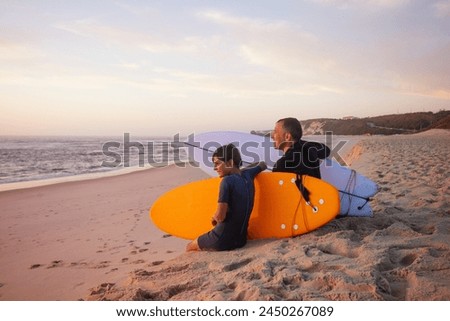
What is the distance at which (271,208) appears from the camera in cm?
311

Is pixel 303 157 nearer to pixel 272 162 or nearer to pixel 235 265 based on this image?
pixel 272 162

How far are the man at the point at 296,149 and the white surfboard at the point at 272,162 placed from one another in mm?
542

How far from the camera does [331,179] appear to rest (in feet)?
12.0

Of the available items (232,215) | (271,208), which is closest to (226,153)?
(232,215)

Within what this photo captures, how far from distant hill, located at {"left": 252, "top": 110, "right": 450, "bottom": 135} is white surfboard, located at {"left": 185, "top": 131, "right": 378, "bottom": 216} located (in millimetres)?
29866

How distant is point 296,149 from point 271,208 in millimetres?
588

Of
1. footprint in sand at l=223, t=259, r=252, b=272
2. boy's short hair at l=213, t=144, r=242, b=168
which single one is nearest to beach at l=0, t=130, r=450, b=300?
footprint in sand at l=223, t=259, r=252, b=272

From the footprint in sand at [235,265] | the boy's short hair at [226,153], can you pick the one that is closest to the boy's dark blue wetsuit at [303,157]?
the boy's short hair at [226,153]

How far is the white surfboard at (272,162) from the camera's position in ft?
11.4

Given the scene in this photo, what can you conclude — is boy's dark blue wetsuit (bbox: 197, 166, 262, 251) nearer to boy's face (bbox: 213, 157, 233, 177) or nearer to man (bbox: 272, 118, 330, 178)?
boy's face (bbox: 213, 157, 233, 177)

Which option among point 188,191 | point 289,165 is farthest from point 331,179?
point 188,191

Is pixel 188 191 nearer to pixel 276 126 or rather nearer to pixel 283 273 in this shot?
pixel 276 126

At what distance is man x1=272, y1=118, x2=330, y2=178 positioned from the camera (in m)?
3.13

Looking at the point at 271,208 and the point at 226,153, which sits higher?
the point at 226,153
